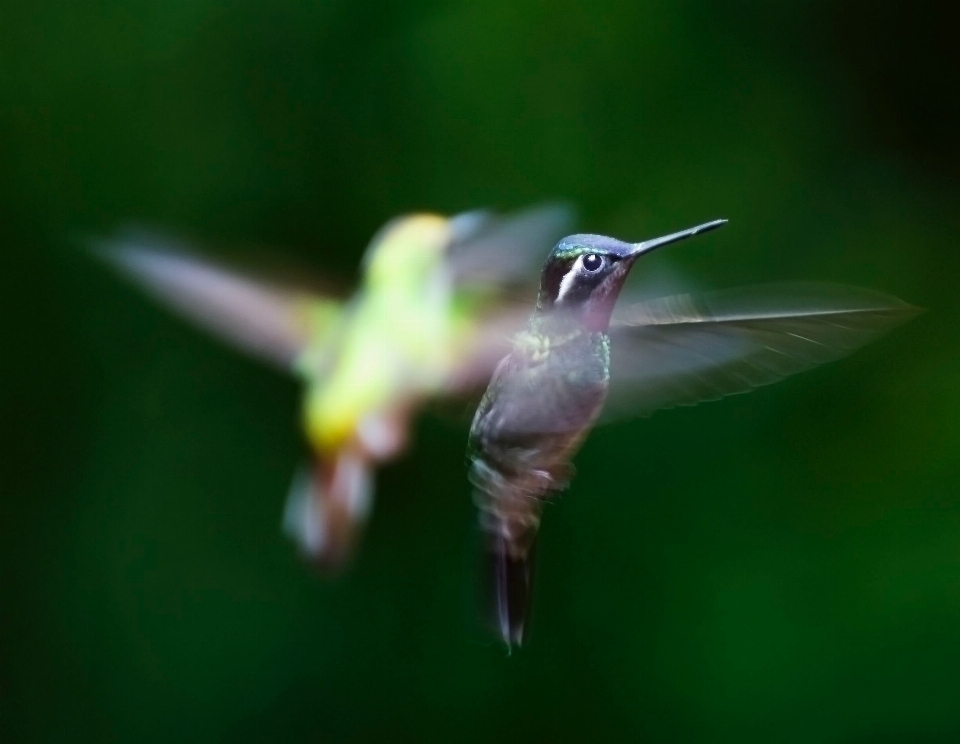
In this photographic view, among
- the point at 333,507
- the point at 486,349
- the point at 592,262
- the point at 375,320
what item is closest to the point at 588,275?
the point at 592,262

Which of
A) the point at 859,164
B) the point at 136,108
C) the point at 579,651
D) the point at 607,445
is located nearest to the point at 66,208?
the point at 136,108

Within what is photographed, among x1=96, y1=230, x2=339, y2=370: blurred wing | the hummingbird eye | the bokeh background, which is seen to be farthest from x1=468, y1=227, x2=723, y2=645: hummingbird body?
the bokeh background

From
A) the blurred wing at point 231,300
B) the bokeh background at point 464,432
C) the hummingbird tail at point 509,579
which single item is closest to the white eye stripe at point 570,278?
the hummingbird tail at point 509,579

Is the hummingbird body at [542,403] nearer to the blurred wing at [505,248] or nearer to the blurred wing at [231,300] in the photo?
the blurred wing at [505,248]

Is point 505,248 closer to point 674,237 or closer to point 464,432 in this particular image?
point 674,237

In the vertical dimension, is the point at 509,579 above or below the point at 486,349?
below
